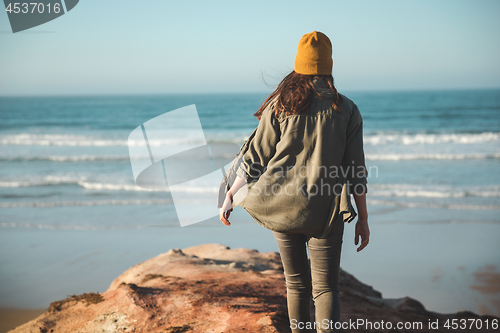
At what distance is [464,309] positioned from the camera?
11.6 feet

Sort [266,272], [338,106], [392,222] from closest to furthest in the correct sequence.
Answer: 1. [338,106]
2. [266,272]
3. [392,222]

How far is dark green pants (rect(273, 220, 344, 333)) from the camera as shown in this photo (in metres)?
1.61

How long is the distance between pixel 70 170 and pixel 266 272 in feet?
30.2

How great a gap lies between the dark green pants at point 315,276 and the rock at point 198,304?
1.25 ft

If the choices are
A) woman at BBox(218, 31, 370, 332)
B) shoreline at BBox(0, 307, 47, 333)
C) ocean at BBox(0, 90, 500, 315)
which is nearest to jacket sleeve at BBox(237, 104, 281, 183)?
woman at BBox(218, 31, 370, 332)

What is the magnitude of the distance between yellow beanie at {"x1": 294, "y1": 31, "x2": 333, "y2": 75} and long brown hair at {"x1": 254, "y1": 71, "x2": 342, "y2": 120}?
3cm

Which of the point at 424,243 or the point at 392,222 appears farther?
the point at 392,222

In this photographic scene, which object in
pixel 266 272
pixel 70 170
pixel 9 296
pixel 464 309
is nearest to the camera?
pixel 266 272

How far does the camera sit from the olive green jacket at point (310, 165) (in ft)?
4.98

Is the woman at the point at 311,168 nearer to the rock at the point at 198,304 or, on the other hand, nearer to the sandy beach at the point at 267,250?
the rock at the point at 198,304

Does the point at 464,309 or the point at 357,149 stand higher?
the point at 357,149

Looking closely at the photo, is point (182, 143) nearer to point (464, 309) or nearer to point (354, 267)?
point (354, 267)

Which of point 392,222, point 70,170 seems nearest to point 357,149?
point 392,222

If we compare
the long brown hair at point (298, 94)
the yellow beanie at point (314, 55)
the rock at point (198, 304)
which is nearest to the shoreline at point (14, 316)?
the rock at point (198, 304)
